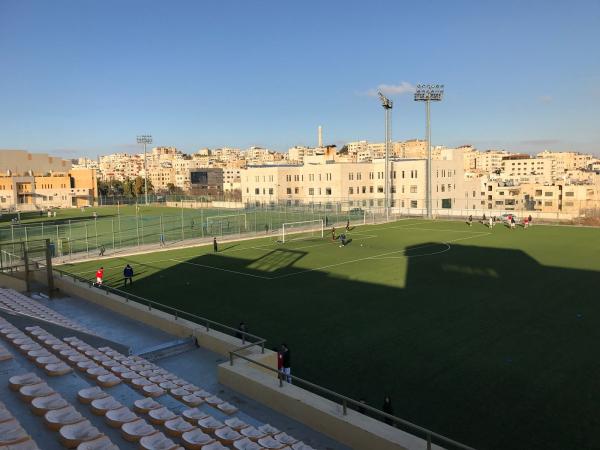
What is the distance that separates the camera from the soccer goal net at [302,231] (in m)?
46.9

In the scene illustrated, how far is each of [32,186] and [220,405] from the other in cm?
11235

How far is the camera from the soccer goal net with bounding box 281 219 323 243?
154 ft

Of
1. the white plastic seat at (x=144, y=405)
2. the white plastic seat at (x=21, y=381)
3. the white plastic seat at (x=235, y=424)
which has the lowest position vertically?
the white plastic seat at (x=235, y=424)

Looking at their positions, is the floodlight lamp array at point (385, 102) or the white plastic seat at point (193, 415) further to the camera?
the floodlight lamp array at point (385, 102)

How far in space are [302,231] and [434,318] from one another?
3294cm

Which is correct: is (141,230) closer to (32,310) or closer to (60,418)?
(32,310)

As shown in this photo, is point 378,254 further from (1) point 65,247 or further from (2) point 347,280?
(1) point 65,247

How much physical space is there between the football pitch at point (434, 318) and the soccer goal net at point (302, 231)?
7353 mm

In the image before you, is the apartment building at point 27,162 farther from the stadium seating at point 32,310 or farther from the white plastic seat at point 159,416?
the white plastic seat at point 159,416

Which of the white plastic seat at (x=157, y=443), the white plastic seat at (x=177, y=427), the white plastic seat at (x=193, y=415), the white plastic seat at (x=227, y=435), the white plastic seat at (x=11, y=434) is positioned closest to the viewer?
the white plastic seat at (x=11, y=434)

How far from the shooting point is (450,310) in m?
20.2

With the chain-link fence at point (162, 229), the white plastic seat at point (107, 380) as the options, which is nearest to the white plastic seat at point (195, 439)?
the white plastic seat at point (107, 380)

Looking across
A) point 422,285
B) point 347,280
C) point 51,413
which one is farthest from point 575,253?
point 51,413

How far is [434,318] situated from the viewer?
62.3 feet
